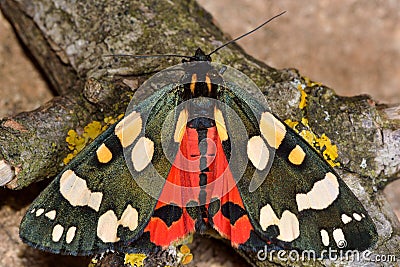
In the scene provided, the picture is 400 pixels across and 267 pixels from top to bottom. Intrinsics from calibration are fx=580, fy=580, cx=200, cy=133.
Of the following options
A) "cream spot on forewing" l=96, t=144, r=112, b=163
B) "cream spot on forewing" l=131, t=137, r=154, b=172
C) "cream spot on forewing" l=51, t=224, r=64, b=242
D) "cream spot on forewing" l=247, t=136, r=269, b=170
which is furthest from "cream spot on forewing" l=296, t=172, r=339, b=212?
"cream spot on forewing" l=51, t=224, r=64, b=242

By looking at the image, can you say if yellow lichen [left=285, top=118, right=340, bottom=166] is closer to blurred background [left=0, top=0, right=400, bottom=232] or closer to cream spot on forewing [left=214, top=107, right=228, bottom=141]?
cream spot on forewing [left=214, top=107, right=228, bottom=141]

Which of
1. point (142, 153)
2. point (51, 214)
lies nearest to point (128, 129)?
point (142, 153)

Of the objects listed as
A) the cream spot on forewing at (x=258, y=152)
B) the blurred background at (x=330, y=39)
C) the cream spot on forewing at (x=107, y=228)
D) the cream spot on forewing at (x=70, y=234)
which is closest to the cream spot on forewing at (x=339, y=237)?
the cream spot on forewing at (x=258, y=152)

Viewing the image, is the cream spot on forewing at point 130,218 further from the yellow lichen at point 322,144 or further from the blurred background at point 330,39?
the blurred background at point 330,39

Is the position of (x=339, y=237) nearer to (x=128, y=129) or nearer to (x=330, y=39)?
(x=128, y=129)

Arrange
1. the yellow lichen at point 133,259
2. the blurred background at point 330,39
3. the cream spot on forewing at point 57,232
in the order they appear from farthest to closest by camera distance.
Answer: the blurred background at point 330,39 < the yellow lichen at point 133,259 < the cream spot on forewing at point 57,232

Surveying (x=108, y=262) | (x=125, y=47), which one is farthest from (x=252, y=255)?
(x=125, y=47)
